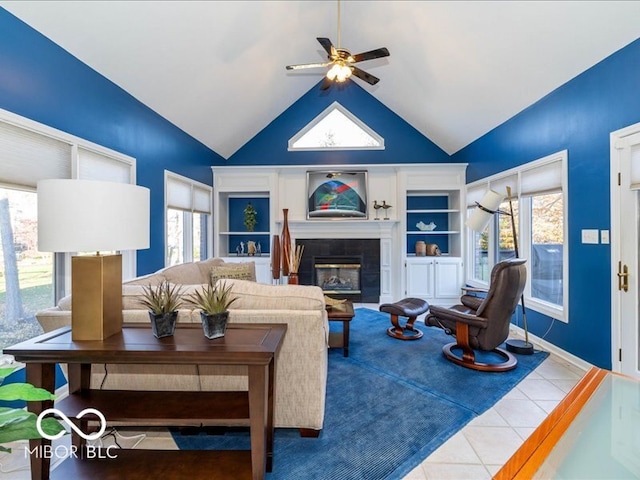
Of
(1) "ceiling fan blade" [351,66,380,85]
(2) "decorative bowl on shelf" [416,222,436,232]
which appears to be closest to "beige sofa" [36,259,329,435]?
(1) "ceiling fan blade" [351,66,380,85]

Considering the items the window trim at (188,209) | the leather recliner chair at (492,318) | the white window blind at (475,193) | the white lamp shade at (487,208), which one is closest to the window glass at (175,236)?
the window trim at (188,209)

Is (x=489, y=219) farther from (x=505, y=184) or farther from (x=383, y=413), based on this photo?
(x=383, y=413)

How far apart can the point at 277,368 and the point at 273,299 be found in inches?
15.3

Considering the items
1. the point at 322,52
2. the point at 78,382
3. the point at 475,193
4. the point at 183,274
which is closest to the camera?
the point at 78,382

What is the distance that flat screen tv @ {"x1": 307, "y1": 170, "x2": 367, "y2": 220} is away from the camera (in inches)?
222

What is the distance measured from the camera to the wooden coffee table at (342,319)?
3.06 metres

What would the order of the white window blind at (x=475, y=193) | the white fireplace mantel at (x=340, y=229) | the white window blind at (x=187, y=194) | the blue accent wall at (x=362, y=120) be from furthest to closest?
the blue accent wall at (x=362, y=120) < the white fireplace mantel at (x=340, y=229) < the white window blind at (x=475, y=193) < the white window blind at (x=187, y=194)

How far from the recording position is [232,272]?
403cm

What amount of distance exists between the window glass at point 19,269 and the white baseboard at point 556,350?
4562 mm

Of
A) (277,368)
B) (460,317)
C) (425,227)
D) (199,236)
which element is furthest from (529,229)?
(199,236)

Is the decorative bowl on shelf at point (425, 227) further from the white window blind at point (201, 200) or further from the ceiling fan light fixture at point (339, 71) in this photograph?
the white window blind at point (201, 200)

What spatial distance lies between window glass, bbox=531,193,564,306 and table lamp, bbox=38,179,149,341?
3.77 m

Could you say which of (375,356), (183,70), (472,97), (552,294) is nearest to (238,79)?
(183,70)

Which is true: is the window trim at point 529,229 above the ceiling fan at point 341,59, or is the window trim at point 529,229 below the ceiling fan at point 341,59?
below
